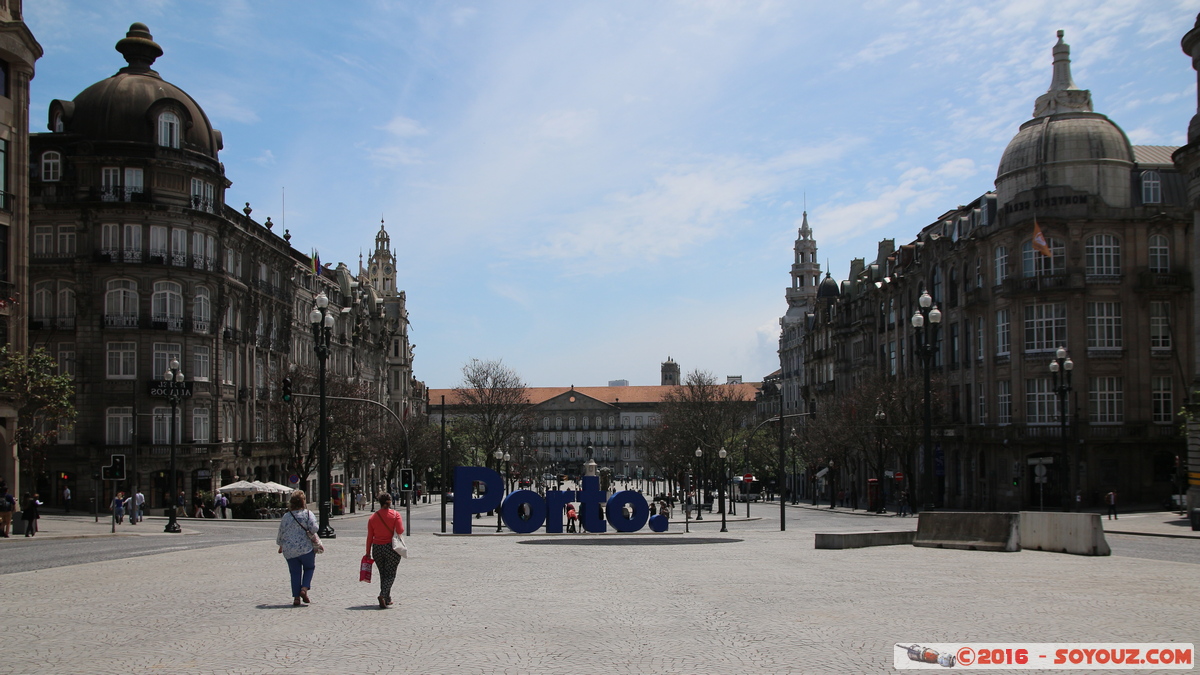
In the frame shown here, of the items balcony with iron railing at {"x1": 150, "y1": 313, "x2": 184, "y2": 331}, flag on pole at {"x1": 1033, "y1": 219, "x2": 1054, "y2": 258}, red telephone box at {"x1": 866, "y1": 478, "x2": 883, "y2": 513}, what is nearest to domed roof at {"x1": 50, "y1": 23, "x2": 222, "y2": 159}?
balcony with iron railing at {"x1": 150, "y1": 313, "x2": 184, "y2": 331}

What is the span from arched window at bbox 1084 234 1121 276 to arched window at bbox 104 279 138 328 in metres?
53.3

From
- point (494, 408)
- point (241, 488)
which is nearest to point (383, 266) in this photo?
point (494, 408)

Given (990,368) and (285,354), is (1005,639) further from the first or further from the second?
(285,354)

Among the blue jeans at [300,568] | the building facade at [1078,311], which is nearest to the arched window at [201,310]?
the building facade at [1078,311]

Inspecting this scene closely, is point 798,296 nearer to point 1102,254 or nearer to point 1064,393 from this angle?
point 1102,254

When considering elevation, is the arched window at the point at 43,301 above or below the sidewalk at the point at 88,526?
above

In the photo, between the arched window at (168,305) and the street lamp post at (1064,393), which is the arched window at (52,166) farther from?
the street lamp post at (1064,393)

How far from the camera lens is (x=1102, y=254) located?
2245 inches

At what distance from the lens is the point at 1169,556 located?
2570cm

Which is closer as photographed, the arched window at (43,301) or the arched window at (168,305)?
the arched window at (43,301)

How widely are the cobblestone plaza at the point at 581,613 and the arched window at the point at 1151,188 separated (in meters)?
43.1

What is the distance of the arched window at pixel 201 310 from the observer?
193 feet

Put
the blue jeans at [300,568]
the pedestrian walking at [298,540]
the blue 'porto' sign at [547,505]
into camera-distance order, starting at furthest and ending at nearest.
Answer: the blue 'porto' sign at [547,505] → the blue jeans at [300,568] → the pedestrian walking at [298,540]

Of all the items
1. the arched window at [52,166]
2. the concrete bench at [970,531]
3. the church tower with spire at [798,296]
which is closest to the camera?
the concrete bench at [970,531]
